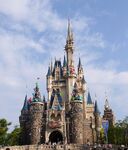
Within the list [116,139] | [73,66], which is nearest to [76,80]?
[73,66]

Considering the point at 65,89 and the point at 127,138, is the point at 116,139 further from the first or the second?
the point at 65,89

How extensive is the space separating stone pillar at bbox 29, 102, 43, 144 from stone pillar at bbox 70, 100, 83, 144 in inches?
284

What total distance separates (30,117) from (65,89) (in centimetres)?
1435

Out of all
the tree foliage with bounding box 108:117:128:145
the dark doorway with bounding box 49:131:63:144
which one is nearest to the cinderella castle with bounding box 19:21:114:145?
the dark doorway with bounding box 49:131:63:144

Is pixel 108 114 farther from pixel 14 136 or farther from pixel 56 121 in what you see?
pixel 14 136

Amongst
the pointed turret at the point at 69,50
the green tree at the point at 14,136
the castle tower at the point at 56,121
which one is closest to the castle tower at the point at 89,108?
the castle tower at the point at 56,121

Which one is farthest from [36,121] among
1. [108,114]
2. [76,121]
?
[108,114]

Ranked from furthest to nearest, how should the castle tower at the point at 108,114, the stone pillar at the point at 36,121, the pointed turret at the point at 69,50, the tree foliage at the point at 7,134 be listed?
the castle tower at the point at 108,114 < the pointed turret at the point at 69,50 < the stone pillar at the point at 36,121 < the tree foliage at the point at 7,134

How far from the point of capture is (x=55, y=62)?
325 ft

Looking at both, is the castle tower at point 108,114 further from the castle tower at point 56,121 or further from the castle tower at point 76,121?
the castle tower at point 76,121

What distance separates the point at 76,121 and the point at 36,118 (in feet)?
29.9

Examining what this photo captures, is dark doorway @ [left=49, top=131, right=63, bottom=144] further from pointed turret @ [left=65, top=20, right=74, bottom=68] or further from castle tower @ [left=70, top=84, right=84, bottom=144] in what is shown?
pointed turret @ [left=65, top=20, right=74, bottom=68]

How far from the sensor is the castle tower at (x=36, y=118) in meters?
81.0

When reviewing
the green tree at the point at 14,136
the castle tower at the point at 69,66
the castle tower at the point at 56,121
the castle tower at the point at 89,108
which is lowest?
the green tree at the point at 14,136
